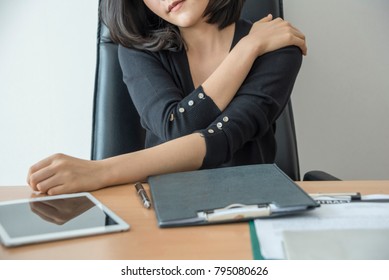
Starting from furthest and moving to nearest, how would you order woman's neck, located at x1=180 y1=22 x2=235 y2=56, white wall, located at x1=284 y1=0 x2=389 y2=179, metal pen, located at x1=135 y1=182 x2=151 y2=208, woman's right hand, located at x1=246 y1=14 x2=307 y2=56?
1. white wall, located at x1=284 y1=0 x2=389 y2=179
2. woman's neck, located at x1=180 y1=22 x2=235 y2=56
3. woman's right hand, located at x1=246 y1=14 x2=307 y2=56
4. metal pen, located at x1=135 y1=182 x2=151 y2=208

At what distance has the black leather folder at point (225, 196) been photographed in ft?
1.81

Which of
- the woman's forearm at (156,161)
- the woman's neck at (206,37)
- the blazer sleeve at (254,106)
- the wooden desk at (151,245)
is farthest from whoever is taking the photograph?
the woman's neck at (206,37)

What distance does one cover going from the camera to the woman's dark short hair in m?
1.11

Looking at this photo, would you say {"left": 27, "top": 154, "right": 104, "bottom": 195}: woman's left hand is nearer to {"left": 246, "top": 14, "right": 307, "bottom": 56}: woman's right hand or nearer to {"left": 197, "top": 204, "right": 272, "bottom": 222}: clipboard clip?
{"left": 197, "top": 204, "right": 272, "bottom": 222}: clipboard clip

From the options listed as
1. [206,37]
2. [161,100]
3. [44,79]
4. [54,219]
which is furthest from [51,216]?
[44,79]

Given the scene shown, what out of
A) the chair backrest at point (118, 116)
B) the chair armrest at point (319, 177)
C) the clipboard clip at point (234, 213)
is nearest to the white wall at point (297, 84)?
the chair backrest at point (118, 116)

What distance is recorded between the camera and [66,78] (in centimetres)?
Answer: 145

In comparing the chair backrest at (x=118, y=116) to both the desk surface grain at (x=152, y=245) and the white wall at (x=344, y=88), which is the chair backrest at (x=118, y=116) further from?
the desk surface grain at (x=152, y=245)

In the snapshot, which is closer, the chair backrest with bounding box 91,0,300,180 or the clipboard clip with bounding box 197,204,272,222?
the clipboard clip with bounding box 197,204,272,222

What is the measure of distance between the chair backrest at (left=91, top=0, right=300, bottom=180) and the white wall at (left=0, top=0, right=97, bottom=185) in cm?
Result: 29

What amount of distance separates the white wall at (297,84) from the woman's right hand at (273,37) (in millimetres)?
358

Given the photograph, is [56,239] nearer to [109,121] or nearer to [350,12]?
[109,121]

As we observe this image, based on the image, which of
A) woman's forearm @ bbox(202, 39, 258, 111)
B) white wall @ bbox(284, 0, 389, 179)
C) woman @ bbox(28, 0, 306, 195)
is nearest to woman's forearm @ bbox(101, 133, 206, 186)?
woman @ bbox(28, 0, 306, 195)

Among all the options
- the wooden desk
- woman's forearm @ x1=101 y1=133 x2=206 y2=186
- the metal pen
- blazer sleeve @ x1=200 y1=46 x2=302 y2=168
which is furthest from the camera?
blazer sleeve @ x1=200 y1=46 x2=302 y2=168
